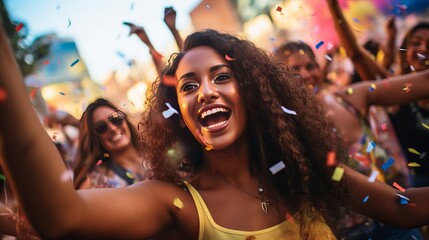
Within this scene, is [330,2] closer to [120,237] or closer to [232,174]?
[232,174]

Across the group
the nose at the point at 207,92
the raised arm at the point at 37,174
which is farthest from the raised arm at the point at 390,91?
the raised arm at the point at 37,174

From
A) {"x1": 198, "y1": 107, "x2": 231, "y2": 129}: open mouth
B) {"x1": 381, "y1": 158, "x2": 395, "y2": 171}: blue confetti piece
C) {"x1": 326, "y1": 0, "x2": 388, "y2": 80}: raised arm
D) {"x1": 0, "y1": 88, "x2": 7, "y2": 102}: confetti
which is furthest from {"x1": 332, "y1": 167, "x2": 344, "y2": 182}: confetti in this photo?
{"x1": 326, "y1": 0, "x2": 388, "y2": 80}: raised arm

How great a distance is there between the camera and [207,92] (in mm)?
1903

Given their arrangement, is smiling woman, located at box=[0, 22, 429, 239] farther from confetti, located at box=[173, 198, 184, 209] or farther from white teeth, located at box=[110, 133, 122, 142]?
white teeth, located at box=[110, 133, 122, 142]

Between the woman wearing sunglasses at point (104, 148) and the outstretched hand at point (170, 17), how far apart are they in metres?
0.90

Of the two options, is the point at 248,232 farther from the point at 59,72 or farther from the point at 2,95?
the point at 59,72

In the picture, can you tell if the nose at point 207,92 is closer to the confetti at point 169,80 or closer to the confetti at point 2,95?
the confetti at point 169,80

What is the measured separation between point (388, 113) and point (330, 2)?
45.6 inches

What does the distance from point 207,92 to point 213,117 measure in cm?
13

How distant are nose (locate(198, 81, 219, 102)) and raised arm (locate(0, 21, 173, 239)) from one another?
29.9 inches

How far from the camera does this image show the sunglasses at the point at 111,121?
3.56 metres

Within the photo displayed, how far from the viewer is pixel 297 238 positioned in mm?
1729

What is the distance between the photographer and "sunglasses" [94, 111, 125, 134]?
3.56 meters

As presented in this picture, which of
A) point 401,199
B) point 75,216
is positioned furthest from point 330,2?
point 75,216
